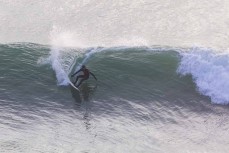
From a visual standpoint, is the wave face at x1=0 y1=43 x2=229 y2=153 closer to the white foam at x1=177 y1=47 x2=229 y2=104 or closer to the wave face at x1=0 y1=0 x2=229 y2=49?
the white foam at x1=177 y1=47 x2=229 y2=104

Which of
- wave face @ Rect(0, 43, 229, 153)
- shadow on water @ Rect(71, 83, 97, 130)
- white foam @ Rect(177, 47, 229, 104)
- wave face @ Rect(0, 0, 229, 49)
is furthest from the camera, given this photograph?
wave face @ Rect(0, 0, 229, 49)

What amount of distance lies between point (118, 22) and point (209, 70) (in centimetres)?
1049

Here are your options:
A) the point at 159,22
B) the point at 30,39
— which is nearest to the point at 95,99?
the point at 30,39

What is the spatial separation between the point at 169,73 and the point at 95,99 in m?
4.98

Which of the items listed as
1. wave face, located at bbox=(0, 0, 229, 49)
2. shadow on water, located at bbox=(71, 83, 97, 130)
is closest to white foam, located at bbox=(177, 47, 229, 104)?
wave face, located at bbox=(0, 0, 229, 49)

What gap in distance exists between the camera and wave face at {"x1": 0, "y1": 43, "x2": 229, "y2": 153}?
816 inches

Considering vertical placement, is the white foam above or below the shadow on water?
above

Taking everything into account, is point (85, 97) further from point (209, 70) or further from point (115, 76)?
point (209, 70)

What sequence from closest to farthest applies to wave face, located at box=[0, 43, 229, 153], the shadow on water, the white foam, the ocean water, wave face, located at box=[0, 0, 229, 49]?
wave face, located at box=[0, 43, 229, 153], the ocean water, the shadow on water, the white foam, wave face, located at box=[0, 0, 229, 49]

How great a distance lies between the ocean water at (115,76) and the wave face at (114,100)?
0.05 metres

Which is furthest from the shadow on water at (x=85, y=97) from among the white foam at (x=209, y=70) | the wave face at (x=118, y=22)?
the wave face at (x=118, y=22)

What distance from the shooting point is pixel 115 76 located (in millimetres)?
27375

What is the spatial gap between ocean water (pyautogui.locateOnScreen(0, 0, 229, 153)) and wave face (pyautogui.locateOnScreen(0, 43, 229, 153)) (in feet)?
0.15

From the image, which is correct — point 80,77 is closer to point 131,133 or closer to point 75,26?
point 131,133
